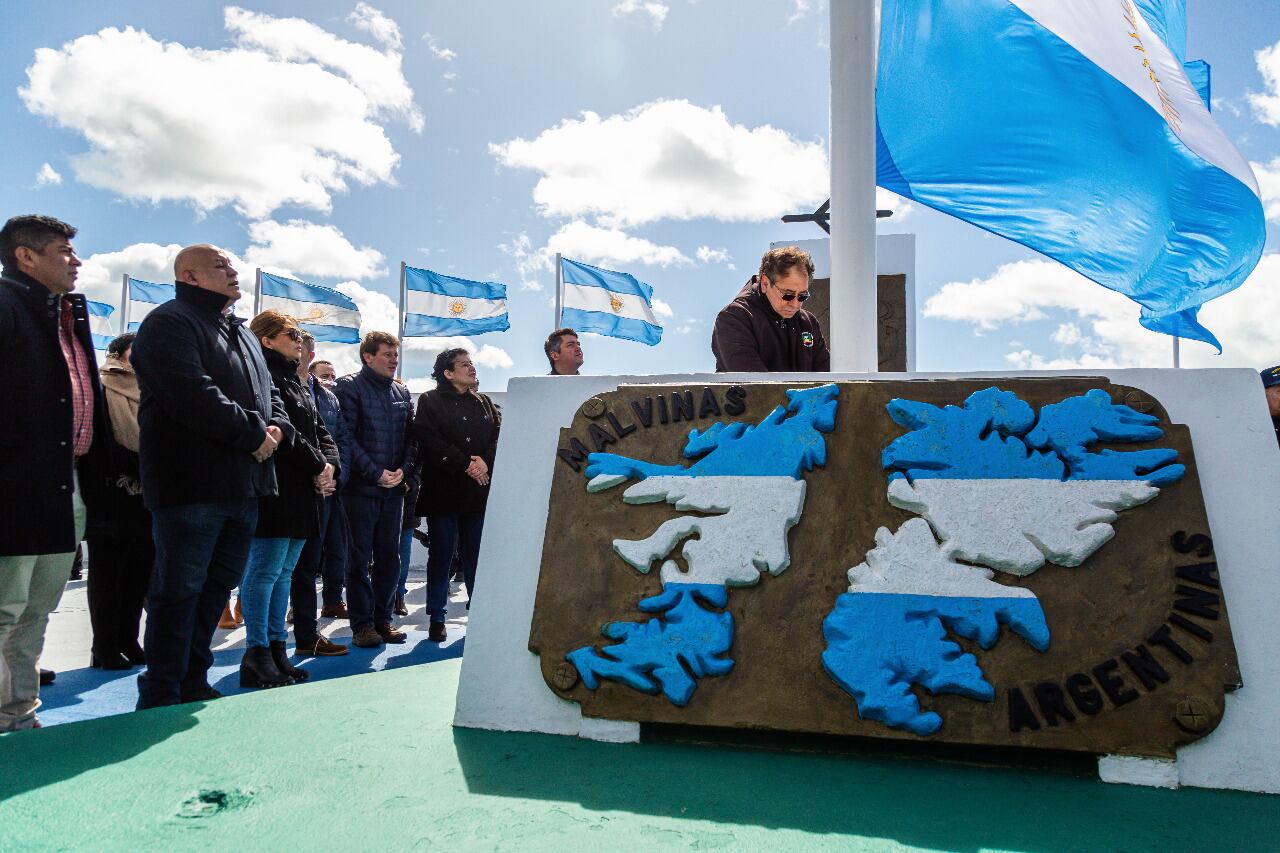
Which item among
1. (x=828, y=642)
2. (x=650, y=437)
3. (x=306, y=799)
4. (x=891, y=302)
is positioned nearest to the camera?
(x=306, y=799)

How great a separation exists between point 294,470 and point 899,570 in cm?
269

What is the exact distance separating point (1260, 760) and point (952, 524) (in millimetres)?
768

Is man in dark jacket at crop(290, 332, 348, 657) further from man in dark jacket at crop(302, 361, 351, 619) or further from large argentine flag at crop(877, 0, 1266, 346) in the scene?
large argentine flag at crop(877, 0, 1266, 346)

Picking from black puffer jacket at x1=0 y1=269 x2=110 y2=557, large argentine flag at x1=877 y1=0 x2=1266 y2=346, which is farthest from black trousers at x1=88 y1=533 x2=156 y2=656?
large argentine flag at x1=877 y1=0 x2=1266 y2=346

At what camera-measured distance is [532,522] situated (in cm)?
227

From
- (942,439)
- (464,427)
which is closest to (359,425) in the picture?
(464,427)

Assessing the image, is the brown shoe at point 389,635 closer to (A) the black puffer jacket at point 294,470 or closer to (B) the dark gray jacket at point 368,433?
(B) the dark gray jacket at point 368,433

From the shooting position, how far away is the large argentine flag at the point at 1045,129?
345 centimetres

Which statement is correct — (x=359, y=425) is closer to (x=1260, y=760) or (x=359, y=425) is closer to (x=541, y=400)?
(x=541, y=400)

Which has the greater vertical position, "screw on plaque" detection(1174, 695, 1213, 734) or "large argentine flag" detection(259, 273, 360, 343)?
"large argentine flag" detection(259, 273, 360, 343)

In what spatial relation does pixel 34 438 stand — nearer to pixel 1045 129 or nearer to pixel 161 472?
pixel 161 472

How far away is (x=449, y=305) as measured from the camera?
40.8 ft

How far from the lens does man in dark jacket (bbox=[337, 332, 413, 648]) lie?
14.8 feet

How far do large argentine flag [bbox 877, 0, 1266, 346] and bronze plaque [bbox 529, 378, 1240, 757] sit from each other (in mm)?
1862
